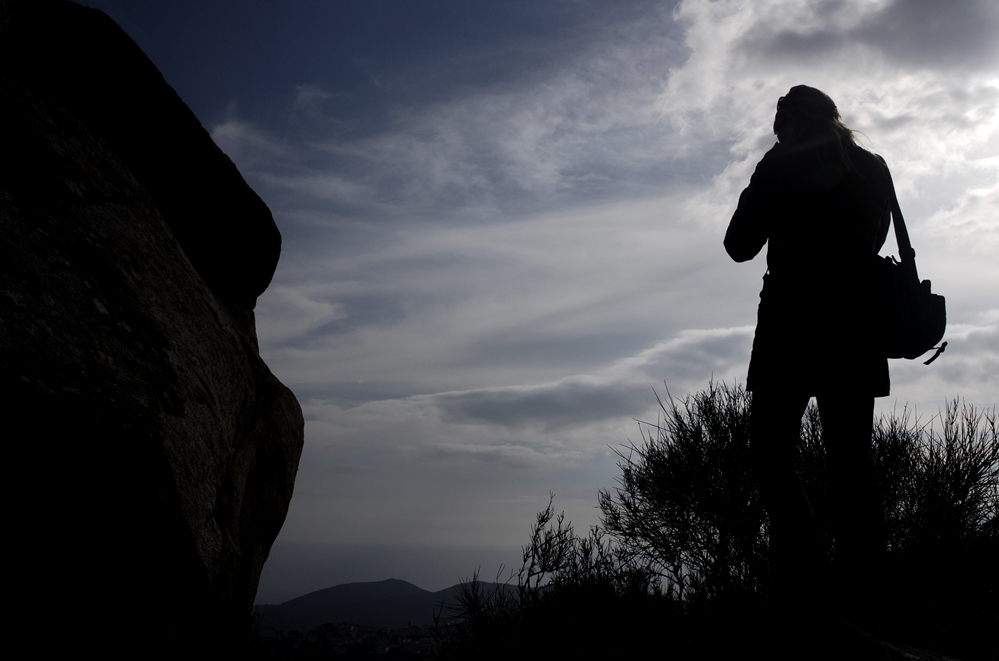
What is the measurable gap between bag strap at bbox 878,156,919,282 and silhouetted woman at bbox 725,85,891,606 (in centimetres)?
4

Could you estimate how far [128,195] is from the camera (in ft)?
7.51

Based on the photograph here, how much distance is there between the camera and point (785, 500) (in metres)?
→ 2.06

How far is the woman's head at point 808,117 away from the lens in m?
2.30

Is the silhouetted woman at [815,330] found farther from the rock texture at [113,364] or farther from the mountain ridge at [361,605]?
the mountain ridge at [361,605]

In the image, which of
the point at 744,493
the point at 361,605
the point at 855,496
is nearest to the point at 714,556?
the point at 744,493

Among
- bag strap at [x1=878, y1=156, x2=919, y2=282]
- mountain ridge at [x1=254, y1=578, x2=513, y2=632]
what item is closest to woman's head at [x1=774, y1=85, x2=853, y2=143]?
bag strap at [x1=878, y1=156, x2=919, y2=282]

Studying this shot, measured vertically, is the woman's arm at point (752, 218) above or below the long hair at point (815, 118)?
below

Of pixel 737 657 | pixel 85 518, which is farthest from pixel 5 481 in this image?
pixel 737 657

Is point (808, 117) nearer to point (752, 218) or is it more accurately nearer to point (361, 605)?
point (752, 218)

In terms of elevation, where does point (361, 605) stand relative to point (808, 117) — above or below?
below

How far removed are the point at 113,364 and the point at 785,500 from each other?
221cm

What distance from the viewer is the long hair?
2273mm

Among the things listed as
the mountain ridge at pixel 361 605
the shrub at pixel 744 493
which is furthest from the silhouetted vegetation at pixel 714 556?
the mountain ridge at pixel 361 605

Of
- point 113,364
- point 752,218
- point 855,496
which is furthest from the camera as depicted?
point 752,218
